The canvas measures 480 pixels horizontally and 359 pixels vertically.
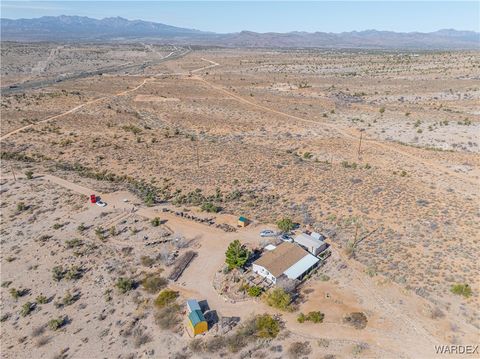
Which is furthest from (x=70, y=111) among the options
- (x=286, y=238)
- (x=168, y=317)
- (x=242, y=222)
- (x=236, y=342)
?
(x=236, y=342)

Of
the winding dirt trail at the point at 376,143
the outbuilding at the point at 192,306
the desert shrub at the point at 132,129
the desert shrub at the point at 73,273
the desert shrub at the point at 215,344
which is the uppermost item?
the winding dirt trail at the point at 376,143

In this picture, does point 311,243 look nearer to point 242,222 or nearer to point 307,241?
point 307,241

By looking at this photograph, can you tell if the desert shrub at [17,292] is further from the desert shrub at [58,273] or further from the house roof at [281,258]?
the house roof at [281,258]

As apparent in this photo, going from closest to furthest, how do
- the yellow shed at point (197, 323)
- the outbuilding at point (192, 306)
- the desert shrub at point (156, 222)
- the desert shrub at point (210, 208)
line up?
the yellow shed at point (197, 323)
the outbuilding at point (192, 306)
the desert shrub at point (156, 222)
the desert shrub at point (210, 208)

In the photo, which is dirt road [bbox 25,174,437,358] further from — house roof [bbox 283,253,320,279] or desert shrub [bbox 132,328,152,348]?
desert shrub [bbox 132,328,152,348]

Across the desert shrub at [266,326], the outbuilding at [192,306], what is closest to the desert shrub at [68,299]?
the outbuilding at [192,306]

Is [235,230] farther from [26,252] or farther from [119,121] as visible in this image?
[119,121]
